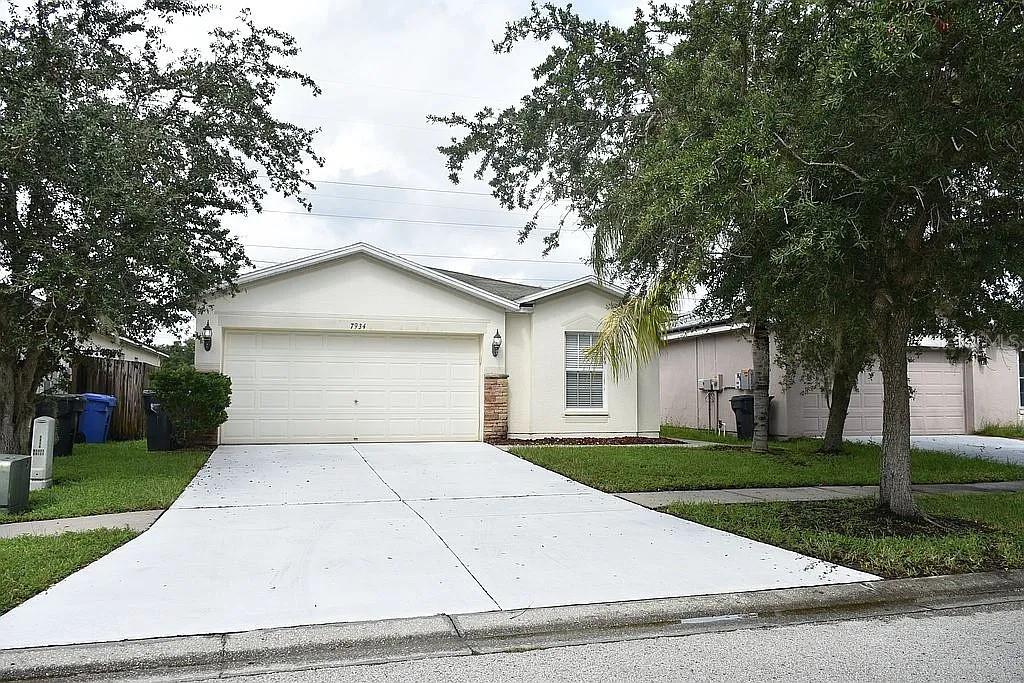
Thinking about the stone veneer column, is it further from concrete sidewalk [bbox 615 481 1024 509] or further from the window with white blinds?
concrete sidewalk [bbox 615 481 1024 509]

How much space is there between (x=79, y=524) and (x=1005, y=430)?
20.4 m

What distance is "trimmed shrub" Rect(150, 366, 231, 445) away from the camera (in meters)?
14.5

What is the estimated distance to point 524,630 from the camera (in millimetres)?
5133

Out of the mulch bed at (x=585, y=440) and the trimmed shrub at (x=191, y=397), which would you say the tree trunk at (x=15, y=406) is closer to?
the trimmed shrub at (x=191, y=397)

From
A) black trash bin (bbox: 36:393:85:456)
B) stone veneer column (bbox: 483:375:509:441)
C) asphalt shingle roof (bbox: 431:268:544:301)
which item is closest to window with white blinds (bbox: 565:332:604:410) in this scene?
stone veneer column (bbox: 483:375:509:441)

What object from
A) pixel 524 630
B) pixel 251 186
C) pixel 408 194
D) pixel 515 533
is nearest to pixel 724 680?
pixel 524 630

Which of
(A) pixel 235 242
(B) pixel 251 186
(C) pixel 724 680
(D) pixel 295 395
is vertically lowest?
(C) pixel 724 680

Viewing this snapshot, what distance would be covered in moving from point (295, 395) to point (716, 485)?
8.63 metres

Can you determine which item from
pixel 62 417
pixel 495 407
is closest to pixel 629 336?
pixel 495 407

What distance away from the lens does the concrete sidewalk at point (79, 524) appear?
739 cm

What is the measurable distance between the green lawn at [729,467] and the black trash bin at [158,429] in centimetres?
604

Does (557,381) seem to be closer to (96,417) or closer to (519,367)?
(519,367)

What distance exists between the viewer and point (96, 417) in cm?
1689

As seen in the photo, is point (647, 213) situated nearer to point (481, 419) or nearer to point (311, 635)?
point (311, 635)
